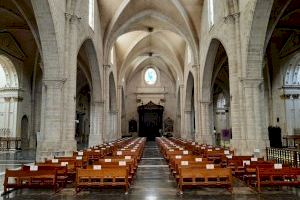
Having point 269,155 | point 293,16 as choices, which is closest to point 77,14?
point 269,155

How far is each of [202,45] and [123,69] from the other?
16427 mm

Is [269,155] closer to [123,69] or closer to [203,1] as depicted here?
[203,1]

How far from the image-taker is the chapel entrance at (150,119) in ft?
160

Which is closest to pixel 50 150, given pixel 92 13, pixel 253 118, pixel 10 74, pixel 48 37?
pixel 48 37

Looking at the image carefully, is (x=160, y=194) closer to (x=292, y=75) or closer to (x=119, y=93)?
(x=292, y=75)

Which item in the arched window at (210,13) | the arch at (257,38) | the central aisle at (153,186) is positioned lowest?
the central aisle at (153,186)

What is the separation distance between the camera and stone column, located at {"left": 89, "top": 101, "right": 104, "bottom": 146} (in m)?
26.9

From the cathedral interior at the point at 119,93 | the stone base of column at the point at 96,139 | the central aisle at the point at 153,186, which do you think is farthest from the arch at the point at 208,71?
the central aisle at the point at 153,186

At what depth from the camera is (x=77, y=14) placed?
54.2ft

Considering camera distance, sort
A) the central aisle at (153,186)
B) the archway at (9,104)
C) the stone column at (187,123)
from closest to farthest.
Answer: the central aisle at (153,186) < the archway at (9,104) < the stone column at (187,123)

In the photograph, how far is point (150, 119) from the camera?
162 ft

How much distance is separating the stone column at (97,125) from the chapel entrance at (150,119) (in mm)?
21090

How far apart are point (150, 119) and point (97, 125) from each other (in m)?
22.5

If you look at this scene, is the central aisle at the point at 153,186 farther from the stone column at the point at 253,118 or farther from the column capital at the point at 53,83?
the column capital at the point at 53,83
